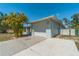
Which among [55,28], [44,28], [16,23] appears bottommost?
[55,28]

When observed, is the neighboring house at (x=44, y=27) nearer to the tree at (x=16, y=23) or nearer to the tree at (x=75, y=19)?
the tree at (x=16, y=23)

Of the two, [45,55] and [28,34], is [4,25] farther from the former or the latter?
[45,55]

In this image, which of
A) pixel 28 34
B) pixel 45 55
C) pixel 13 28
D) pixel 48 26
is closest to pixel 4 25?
pixel 13 28

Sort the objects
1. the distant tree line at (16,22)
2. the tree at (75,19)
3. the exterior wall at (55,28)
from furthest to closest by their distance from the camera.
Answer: the exterior wall at (55,28) → the distant tree line at (16,22) → the tree at (75,19)

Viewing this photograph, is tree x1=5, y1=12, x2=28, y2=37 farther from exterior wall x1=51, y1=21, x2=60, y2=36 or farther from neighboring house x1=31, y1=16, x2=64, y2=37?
exterior wall x1=51, y1=21, x2=60, y2=36

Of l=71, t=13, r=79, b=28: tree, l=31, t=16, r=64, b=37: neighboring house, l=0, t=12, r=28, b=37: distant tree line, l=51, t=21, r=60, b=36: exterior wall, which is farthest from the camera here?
l=51, t=21, r=60, b=36: exterior wall

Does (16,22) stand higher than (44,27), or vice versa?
(16,22)

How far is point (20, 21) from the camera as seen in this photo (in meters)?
8.52

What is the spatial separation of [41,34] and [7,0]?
13.5ft

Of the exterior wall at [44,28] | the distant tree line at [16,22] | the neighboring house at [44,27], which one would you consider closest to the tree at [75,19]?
the neighboring house at [44,27]

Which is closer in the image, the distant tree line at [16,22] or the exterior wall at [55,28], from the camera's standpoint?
the distant tree line at [16,22]

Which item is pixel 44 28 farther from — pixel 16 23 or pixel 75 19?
pixel 75 19

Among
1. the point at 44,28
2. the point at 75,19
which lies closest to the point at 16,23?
the point at 44,28


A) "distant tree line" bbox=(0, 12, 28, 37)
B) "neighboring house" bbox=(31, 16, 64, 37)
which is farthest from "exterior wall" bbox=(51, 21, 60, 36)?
"distant tree line" bbox=(0, 12, 28, 37)
